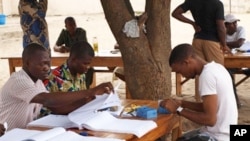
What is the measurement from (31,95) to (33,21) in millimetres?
2783

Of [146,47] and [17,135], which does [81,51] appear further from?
[17,135]

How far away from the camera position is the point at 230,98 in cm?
291

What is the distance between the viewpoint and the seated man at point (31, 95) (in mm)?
2973

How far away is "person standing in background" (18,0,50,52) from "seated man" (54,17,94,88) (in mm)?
1110

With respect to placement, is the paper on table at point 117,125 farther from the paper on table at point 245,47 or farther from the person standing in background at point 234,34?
the person standing in background at point 234,34

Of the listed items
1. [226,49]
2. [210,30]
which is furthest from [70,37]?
[226,49]

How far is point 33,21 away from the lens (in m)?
5.59

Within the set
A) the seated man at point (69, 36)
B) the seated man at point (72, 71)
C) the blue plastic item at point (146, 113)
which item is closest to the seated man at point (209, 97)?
the blue plastic item at point (146, 113)

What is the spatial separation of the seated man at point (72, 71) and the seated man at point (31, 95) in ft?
1.21

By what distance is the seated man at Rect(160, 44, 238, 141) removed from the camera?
2.84 m

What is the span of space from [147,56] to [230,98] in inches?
54.0

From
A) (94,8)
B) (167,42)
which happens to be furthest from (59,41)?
(94,8)

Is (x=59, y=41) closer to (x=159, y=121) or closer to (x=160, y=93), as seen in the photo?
(x=160, y=93)

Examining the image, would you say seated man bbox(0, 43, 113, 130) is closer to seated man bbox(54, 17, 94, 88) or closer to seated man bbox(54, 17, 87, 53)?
seated man bbox(54, 17, 94, 88)
